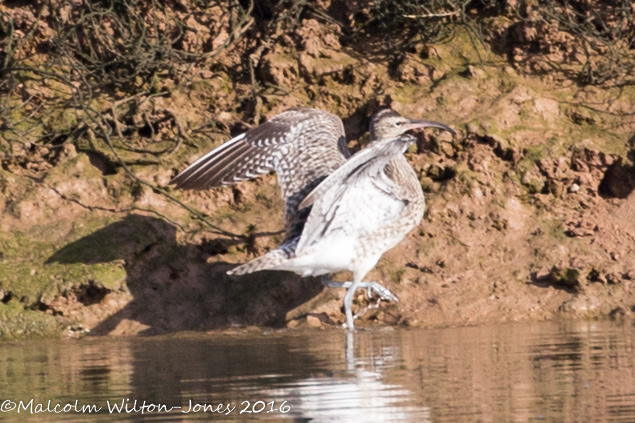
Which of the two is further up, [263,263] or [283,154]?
[283,154]

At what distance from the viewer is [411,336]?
327 inches

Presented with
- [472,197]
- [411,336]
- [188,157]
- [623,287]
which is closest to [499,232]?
[472,197]

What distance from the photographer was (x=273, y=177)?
34.8ft

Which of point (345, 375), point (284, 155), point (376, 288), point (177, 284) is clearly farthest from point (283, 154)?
point (345, 375)

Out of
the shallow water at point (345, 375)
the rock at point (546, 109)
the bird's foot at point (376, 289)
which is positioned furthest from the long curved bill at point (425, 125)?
the shallow water at point (345, 375)

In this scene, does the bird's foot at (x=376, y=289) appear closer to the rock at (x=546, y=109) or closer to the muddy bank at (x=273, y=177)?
the muddy bank at (x=273, y=177)

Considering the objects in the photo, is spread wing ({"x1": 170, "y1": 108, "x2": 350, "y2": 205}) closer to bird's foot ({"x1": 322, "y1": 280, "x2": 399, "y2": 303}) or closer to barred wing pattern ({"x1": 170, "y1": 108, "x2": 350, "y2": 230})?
barred wing pattern ({"x1": 170, "y1": 108, "x2": 350, "y2": 230})

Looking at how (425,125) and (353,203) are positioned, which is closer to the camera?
(353,203)

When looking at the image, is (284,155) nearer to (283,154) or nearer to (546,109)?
(283,154)

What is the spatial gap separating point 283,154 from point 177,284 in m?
1.42

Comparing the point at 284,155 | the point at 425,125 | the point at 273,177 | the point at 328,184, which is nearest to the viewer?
the point at 328,184

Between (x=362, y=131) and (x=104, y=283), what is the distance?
9.66 feet

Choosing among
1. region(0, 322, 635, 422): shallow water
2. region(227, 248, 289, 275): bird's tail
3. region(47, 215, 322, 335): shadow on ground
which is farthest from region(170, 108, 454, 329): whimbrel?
region(0, 322, 635, 422): shallow water

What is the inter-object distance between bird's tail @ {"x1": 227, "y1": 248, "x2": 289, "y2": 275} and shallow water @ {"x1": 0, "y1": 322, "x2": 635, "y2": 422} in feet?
1.67
